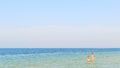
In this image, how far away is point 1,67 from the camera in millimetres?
30578

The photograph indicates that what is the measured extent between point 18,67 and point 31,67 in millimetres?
1311

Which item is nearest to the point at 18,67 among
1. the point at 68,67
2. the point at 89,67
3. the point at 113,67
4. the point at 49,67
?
the point at 49,67

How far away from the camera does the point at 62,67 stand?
30.0 metres

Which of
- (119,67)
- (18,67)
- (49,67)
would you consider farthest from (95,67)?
(18,67)

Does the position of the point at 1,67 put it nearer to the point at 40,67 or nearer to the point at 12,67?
the point at 12,67

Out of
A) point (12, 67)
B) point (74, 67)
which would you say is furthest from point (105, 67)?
point (12, 67)

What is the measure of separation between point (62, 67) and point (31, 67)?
3175mm

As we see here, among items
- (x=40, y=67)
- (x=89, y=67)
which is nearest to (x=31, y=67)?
(x=40, y=67)

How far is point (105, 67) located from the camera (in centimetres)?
3031

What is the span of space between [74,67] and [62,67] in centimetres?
123

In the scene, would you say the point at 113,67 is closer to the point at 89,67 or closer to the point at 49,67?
the point at 89,67

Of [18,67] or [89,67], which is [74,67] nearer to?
[89,67]

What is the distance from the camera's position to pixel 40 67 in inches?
1193

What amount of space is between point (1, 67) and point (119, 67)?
1195 centimetres
